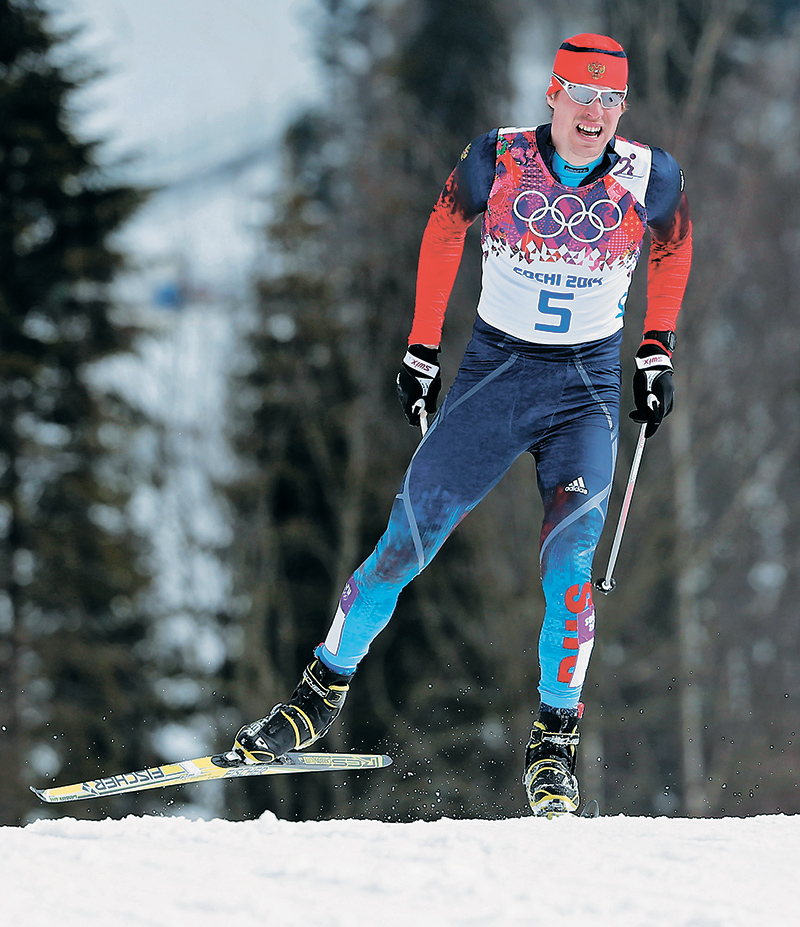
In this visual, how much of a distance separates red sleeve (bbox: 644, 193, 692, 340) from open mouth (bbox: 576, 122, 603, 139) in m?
0.45

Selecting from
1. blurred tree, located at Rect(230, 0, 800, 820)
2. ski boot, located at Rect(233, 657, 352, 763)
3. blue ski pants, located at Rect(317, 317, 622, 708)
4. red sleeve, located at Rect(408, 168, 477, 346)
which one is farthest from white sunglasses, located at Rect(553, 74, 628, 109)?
blurred tree, located at Rect(230, 0, 800, 820)

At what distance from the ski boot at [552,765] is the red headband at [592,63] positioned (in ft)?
6.90

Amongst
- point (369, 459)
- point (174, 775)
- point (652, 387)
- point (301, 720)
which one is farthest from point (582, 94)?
point (369, 459)

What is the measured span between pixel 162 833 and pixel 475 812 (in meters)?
12.0

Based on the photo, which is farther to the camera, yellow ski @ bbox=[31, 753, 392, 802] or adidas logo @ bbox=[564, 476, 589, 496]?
yellow ski @ bbox=[31, 753, 392, 802]

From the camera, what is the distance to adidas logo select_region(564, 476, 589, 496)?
372cm

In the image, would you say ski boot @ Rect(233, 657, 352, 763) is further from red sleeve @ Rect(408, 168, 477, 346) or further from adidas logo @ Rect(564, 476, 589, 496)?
red sleeve @ Rect(408, 168, 477, 346)

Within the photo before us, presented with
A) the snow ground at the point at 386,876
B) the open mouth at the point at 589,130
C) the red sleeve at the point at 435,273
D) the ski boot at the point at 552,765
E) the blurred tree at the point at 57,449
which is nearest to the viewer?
the snow ground at the point at 386,876

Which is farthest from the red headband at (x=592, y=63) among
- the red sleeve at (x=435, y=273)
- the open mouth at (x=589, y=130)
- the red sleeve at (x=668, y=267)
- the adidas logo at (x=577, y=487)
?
the adidas logo at (x=577, y=487)

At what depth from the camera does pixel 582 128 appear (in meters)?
3.64

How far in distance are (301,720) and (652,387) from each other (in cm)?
175

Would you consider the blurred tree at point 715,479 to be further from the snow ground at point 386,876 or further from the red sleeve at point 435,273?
the snow ground at point 386,876

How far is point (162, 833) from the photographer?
3.27 metres

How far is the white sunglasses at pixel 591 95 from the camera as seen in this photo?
144 inches
